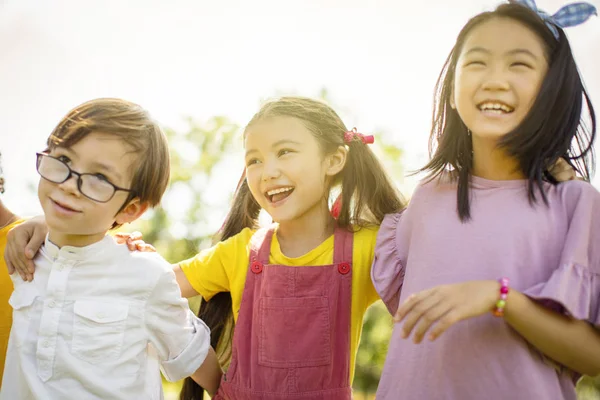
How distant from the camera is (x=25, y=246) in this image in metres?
2.22

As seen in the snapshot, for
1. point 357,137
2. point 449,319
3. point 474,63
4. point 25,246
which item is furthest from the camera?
point 357,137

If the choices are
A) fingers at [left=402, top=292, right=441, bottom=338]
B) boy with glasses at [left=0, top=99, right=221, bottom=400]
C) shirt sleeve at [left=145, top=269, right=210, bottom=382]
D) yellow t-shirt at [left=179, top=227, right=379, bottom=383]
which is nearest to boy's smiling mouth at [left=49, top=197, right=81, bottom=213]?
boy with glasses at [left=0, top=99, right=221, bottom=400]

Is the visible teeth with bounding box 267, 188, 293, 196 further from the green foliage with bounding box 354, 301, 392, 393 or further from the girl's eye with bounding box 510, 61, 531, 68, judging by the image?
the green foliage with bounding box 354, 301, 392, 393

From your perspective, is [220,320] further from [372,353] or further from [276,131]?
[372,353]

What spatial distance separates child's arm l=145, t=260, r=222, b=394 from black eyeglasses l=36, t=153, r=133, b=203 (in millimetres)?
359

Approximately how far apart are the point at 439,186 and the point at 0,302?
1.80 metres

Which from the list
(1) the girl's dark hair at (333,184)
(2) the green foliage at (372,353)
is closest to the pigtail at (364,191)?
(1) the girl's dark hair at (333,184)

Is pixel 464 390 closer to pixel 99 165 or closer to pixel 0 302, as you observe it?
pixel 99 165

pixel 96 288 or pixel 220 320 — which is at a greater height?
pixel 96 288

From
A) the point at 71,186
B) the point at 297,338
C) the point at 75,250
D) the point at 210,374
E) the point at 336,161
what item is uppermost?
the point at 336,161

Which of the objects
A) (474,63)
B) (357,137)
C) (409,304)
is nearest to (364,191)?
(357,137)

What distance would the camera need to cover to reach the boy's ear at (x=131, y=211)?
7.25 feet

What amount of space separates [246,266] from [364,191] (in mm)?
614

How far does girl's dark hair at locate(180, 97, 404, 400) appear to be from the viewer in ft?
8.50
